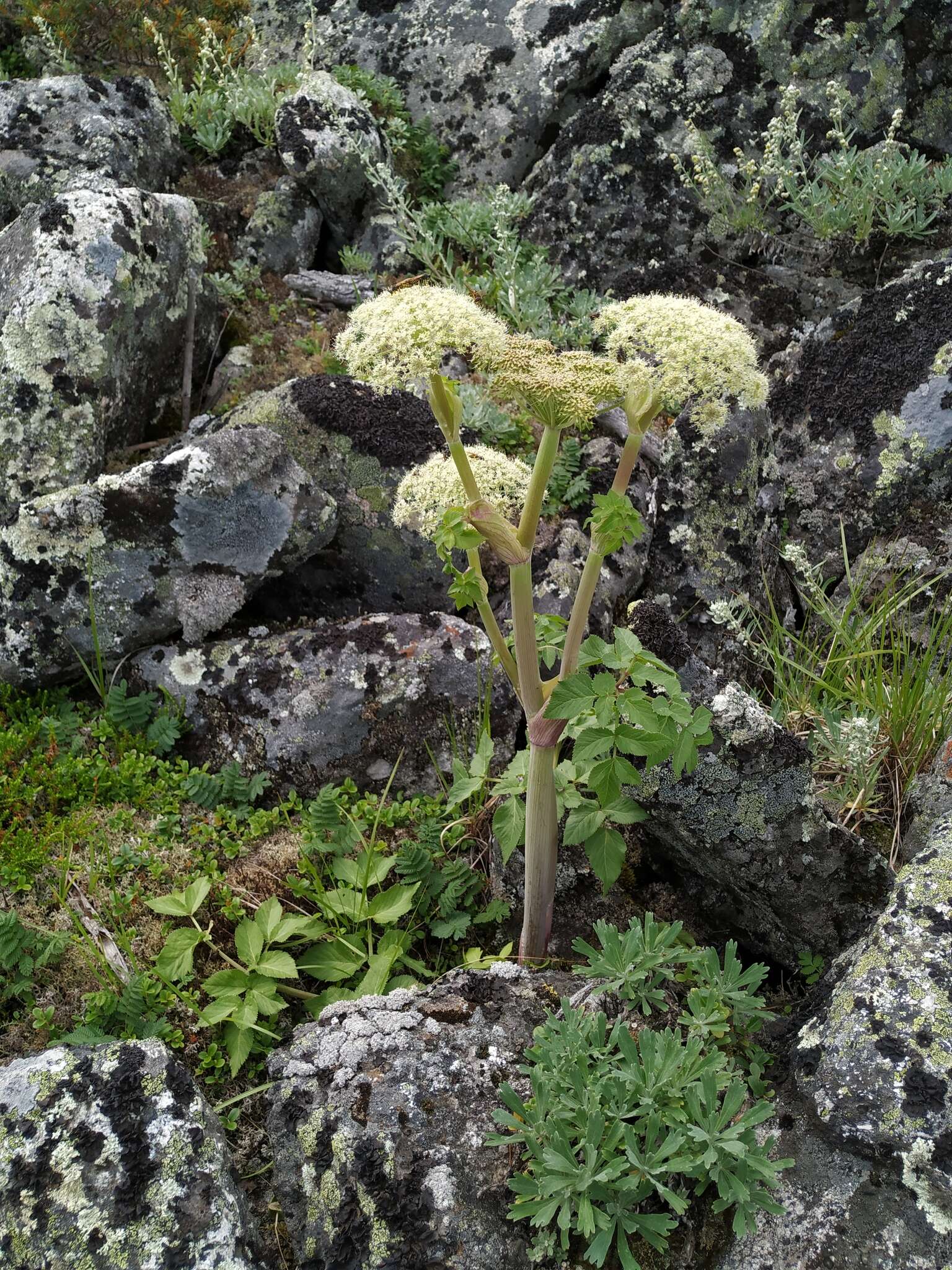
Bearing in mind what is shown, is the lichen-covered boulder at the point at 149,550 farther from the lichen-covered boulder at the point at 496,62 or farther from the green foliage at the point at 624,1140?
the lichen-covered boulder at the point at 496,62

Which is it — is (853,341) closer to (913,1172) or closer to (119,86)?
(913,1172)

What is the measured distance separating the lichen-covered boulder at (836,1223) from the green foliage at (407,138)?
7.84m

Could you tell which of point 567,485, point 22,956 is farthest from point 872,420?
point 22,956

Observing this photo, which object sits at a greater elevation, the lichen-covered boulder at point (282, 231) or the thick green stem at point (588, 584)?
the lichen-covered boulder at point (282, 231)

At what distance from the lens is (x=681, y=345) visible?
264 centimetres

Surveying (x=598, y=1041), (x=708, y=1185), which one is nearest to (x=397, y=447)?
(x=598, y=1041)

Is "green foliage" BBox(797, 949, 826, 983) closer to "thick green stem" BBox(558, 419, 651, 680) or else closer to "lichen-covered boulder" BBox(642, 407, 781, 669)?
"thick green stem" BBox(558, 419, 651, 680)

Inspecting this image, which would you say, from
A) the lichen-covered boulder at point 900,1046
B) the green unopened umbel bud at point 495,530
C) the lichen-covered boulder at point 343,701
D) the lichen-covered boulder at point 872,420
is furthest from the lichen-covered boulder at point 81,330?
the lichen-covered boulder at point 900,1046

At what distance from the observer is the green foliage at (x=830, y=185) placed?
21.3 feet

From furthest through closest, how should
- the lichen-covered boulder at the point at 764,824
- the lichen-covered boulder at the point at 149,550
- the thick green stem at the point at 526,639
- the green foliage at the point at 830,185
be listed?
the green foliage at the point at 830,185 → the lichen-covered boulder at the point at 149,550 → the lichen-covered boulder at the point at 764,824 → the thick green stem at the point at 526,639

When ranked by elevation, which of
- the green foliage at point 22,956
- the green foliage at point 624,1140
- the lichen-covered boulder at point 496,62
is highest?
the lichen-covered boulder at point 496,62

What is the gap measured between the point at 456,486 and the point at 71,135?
239 inches

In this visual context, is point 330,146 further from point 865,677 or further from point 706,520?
point 865,677

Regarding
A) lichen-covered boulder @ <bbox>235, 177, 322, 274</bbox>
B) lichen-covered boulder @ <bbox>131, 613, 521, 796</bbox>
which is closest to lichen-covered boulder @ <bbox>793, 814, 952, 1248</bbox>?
lichen-covered boulder @ <bbox>131, 613, 521, 796</bbox>
